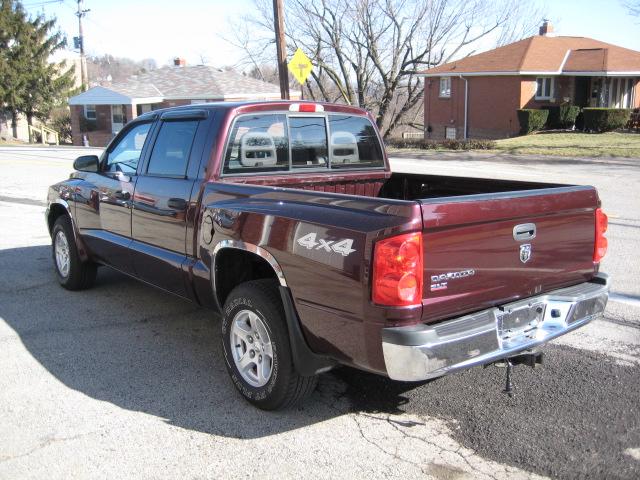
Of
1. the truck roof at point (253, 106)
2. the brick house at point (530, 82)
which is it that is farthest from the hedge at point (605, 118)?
the truck roof at point (253, 106)

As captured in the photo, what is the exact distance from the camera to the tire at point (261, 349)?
381 centimetres

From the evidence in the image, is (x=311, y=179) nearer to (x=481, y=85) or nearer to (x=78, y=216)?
(x=78, y=216)

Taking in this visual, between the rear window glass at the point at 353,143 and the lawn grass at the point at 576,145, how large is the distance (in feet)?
61.9

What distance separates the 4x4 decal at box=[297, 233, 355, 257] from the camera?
3.34 m

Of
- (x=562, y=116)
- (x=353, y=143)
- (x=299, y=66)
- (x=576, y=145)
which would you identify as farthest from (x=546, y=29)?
(x=353, y=143)

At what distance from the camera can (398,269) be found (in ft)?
10.4

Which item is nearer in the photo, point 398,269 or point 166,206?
point 398,269

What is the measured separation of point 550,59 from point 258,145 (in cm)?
3460

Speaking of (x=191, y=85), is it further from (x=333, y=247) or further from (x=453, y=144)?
(x=333, y=247)

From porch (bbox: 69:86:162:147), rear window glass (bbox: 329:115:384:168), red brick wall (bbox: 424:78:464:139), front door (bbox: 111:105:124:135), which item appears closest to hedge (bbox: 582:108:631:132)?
red brick wall (bbox: 424:78:464:139)

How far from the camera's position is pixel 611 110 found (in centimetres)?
3081

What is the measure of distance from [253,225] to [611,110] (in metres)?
30.9

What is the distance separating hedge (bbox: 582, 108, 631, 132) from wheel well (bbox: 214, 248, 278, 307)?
3031 cm

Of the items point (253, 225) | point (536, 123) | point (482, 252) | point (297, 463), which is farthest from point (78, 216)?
point (536, 123)
